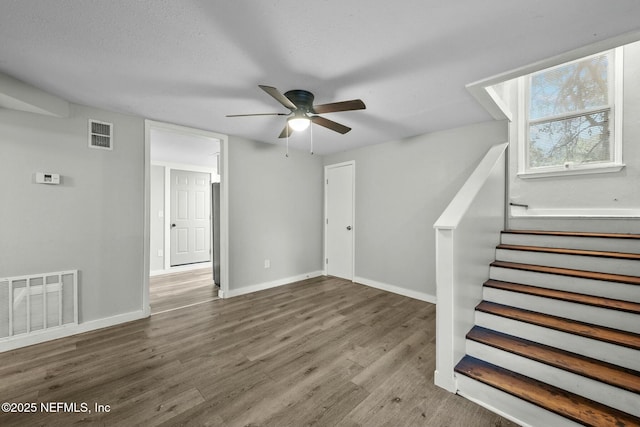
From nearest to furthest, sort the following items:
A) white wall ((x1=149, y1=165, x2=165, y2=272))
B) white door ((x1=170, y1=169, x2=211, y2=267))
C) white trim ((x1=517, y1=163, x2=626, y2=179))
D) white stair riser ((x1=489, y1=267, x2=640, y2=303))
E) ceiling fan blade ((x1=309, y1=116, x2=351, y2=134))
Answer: white stair riser ((x1=489, y1=267, x2=640, y2=303)) → ceiling fan blade ((x1=309, y1=116, x2=351, y2=134)) → white trim ((x1=517, y1=163, x2=626, y2=179)) → white wall ((x1=149, y1=165, x2=165, y2=272)) → white door ((x1=170, y1=169, x2=211, y2=267))

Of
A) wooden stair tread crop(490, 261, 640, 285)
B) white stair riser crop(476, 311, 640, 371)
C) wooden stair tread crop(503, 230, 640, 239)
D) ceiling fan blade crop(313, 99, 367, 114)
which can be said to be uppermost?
ceiling fan blade crop(313, 99, 367, 114)

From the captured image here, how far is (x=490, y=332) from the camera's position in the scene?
197cm

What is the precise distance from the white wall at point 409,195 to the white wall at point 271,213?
863mm

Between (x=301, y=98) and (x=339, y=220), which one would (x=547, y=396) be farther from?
(x=339, y=220)

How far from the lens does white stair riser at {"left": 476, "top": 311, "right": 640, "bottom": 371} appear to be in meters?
1.51

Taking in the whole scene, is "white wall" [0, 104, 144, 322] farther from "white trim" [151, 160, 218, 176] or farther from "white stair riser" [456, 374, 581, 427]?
"white stair riser" [456, 374, 581, 427]

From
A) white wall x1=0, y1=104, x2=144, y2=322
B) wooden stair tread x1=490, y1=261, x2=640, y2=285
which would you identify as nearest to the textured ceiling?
white wall x1=0, y1=104, x2=144, y2=322

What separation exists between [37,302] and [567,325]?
4.42 meters

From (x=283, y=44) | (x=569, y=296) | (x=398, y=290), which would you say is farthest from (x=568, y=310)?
(x=283, y=44)

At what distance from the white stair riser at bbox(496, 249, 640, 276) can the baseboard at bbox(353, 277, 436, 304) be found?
121 cm

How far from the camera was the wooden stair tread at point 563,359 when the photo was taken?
142 centimetres

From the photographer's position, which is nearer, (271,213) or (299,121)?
(299,121)

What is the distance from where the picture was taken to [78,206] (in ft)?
8.50

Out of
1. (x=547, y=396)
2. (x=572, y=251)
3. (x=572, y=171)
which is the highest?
(x=572, y=171)
